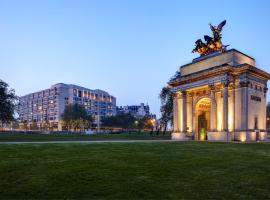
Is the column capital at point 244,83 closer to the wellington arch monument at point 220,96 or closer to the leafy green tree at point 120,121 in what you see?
the wellington arch monument at point 220,96

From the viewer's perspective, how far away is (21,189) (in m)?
7.19

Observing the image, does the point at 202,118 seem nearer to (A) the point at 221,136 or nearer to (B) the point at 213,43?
(A) the point at 221,136

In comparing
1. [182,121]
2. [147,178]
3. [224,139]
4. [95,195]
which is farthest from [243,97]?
[95,195]

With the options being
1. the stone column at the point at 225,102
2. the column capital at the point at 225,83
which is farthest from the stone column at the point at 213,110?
the column capital at the point at 225,83

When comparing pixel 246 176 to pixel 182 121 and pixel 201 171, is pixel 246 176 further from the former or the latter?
pixel 182 121

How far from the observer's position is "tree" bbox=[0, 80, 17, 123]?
135ft

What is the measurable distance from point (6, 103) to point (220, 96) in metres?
34.2

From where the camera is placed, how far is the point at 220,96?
3631 centimetres

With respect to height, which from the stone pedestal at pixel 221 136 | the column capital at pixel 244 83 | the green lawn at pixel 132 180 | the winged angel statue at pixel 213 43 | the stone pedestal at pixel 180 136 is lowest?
the stone pedestal at pixel 180 136

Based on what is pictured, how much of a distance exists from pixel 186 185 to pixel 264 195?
209 centimetres

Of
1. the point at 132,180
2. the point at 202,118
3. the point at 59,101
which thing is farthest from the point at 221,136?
the point at 59,101

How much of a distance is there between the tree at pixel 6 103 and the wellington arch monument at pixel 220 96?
92.4 ft

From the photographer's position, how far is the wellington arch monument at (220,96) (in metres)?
33.8

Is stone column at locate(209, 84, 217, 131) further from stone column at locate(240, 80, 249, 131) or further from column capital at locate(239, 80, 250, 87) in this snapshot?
column capital at locate(239, 80, 250, 87)
